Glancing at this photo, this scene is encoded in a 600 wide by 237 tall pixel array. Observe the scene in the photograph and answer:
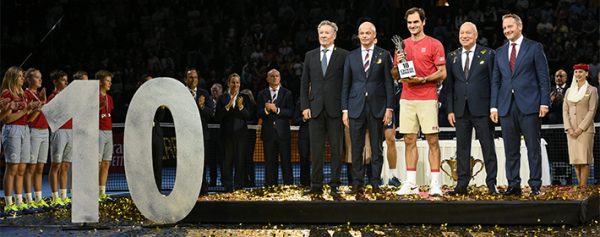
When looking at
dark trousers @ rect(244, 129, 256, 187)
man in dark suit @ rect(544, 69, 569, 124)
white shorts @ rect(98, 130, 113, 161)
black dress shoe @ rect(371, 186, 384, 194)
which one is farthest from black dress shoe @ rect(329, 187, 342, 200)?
man in dark suit @ rect(544, 69, 569, 124)

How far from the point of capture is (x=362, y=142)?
306 inches

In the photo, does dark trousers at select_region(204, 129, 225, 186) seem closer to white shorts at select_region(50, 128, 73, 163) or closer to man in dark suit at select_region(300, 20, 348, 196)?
white shorts at select_region(50, 128, 73, 163)

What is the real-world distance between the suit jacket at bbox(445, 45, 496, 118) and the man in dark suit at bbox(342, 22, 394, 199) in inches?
23.7

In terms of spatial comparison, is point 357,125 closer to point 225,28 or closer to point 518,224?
point 518,224

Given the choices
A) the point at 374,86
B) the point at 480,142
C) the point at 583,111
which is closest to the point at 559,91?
the point at 583,111

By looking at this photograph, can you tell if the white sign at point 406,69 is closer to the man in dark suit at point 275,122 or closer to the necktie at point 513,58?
the necktie at point 513,58

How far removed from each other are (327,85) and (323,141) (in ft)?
1.83

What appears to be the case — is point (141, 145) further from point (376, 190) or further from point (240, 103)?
point (240, 103)

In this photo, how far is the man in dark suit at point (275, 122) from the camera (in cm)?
1065

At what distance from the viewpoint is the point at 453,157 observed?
1047 centimetres

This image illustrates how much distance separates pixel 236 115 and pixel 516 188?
425 cm

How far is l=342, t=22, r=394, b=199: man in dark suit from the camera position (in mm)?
7617

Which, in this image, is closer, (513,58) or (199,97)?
(513,58)

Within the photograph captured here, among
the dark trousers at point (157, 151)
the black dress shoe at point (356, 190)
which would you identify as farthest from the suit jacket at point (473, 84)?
the dark trousers at point (157, 151)
